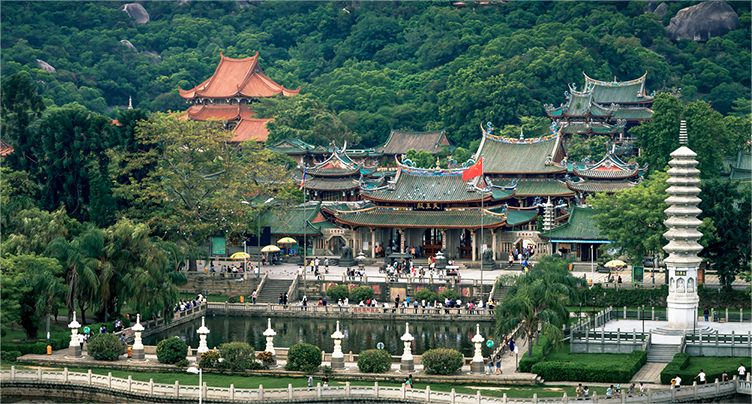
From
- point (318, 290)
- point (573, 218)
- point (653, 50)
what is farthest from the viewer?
point (653, 50)

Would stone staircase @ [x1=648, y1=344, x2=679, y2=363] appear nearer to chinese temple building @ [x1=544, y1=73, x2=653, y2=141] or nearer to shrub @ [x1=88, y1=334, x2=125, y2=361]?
shrub @ [x1=88, y1=334, x2=125, y2=361]

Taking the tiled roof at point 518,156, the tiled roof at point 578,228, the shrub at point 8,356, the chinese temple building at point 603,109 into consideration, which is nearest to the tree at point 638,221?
the tiled roof at point 578,228

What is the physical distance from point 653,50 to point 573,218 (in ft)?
259

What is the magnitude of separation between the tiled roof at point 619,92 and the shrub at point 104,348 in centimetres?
7984

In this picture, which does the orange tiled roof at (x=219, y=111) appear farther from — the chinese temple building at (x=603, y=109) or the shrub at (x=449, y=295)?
the shrub at (x=449, y=295)

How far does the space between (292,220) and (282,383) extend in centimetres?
3657

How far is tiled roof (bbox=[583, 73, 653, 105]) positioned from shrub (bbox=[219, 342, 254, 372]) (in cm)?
7890

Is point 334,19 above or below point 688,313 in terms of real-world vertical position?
above

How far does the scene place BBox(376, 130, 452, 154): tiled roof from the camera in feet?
417

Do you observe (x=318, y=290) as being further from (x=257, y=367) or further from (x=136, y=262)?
(x=257, y=367)

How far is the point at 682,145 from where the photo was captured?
68812 millimetres

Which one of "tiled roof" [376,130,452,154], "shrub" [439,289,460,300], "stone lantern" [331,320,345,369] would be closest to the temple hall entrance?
"shrub" [439,289,460,300]

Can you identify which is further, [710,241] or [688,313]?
[710,241]

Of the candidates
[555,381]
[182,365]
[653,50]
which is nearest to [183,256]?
[182,365]
